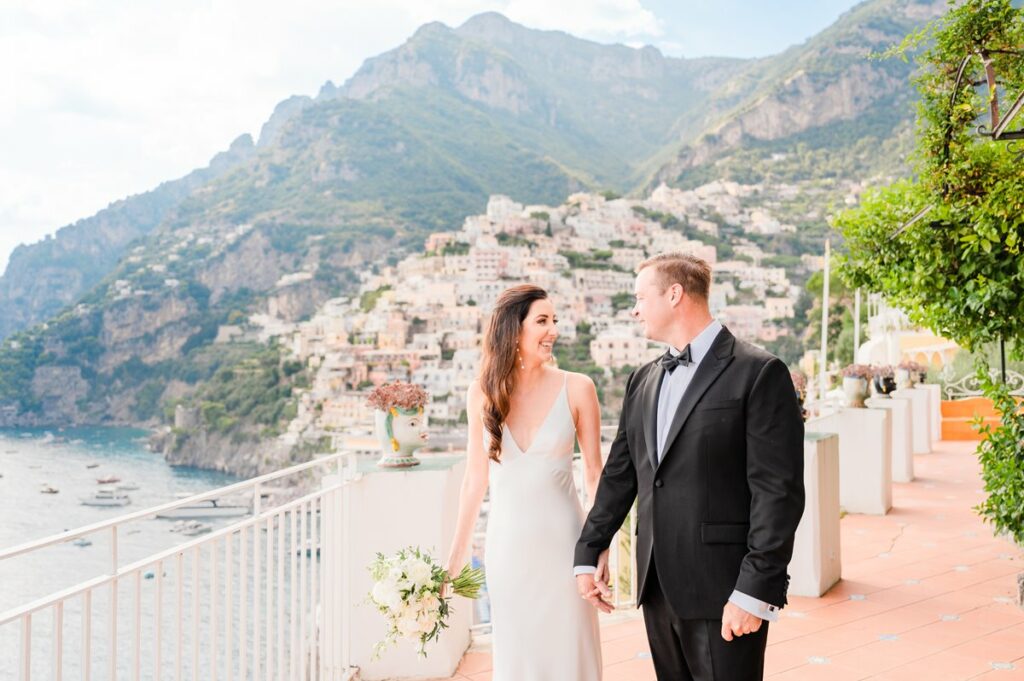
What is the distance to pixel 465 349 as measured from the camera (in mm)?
60844

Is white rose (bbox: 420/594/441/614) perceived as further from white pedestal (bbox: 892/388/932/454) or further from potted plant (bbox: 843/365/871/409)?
white pedestal (bbox: 892/388/932/454)

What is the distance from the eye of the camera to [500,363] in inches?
81.0

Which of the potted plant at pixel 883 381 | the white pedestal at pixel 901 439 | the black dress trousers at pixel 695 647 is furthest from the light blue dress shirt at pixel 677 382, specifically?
the potted plant at pixel 883 381

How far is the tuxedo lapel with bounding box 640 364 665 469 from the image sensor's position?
1.65 m

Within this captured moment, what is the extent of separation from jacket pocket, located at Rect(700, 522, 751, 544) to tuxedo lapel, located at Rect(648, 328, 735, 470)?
17cm

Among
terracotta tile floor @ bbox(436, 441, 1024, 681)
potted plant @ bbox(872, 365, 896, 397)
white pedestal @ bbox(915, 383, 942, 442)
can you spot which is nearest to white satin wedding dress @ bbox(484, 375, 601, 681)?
terracotta tile floor @ bbox(436, 441, 1024, 681)

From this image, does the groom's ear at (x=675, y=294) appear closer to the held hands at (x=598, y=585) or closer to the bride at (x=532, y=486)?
the bride at (x=532, y=486)

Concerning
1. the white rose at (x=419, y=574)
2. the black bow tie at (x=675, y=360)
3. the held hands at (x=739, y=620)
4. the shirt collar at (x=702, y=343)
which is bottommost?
the white rose at (x=419, y=574)

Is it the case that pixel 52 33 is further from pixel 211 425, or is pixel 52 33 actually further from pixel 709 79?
pixel 709 79

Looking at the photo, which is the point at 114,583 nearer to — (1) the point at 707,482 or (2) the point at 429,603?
(2) the point at 429,603

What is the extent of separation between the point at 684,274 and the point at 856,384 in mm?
5475

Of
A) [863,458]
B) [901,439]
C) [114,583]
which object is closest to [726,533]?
[114,583]

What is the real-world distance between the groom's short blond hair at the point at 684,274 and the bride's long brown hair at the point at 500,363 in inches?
18.0

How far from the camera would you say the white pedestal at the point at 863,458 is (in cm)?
613
